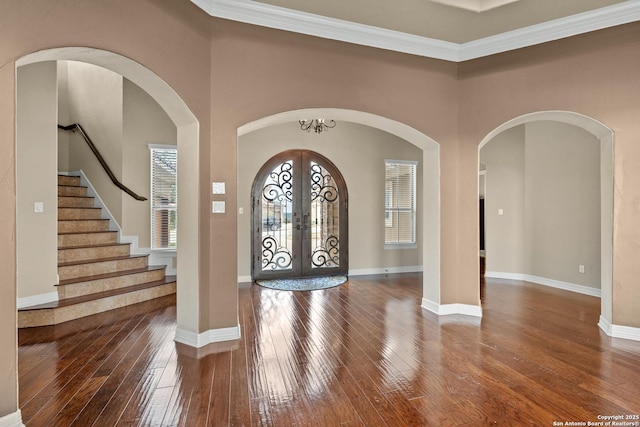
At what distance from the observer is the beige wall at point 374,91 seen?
3035 mm

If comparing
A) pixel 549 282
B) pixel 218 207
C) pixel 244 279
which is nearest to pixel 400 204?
pixel 549 282

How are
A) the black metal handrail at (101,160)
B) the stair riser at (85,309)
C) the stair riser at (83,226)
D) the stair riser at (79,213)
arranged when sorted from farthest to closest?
the black metal handrail at (101,160)
the stair riser at (79,213)
the stair riser at (83,226)
the stair riser at (85,309)

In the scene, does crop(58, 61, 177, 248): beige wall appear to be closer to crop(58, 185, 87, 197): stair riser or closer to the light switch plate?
crop(58, 185, 87, 197): stair riser

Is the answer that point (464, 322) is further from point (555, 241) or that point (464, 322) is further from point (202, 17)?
point (202, 17)

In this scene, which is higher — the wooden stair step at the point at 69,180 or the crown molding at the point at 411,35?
the crown molding at the point at 411,35

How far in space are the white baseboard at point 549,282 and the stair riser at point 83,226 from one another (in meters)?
7.09

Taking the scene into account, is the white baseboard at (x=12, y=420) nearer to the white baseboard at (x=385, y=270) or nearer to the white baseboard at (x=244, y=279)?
the white baseboard at (x=244, y=279)

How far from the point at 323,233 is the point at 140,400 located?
490cm

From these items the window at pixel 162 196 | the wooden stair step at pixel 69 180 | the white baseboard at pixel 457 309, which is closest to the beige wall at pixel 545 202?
the white baseboard at pixel 457 309

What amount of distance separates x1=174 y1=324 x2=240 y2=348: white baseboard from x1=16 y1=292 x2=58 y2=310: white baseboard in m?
2.05

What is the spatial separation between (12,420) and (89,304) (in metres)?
2.57

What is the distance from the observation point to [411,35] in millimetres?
4047

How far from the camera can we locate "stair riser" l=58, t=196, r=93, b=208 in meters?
5.54

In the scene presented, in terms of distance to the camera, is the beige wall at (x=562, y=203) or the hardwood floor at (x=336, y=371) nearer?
Answer: the hardwood floor at (x=336, y=371)
